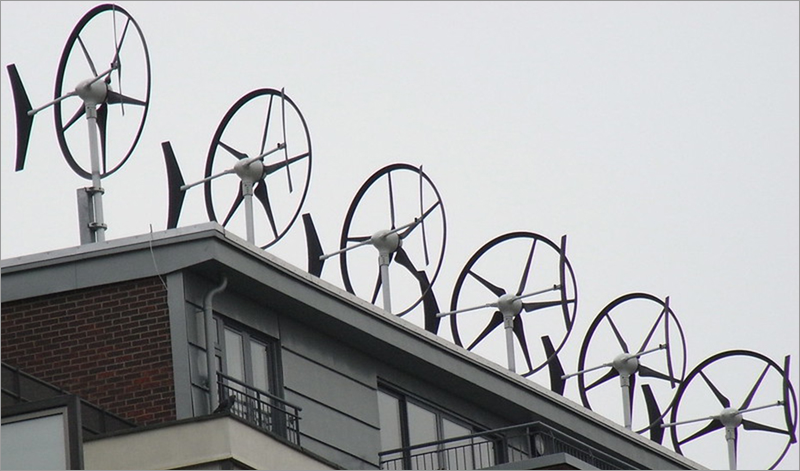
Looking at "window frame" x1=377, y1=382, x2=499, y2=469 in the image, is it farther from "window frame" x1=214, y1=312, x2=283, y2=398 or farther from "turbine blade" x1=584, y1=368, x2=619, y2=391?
"turbine blade" x1=584, y1=368, x2=619, y2=391

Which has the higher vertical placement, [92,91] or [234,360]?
[92,91]

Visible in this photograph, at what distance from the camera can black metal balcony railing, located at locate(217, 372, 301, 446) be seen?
1198 inches

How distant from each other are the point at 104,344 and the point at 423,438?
7757 mm

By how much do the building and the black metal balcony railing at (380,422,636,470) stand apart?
72 millimetres

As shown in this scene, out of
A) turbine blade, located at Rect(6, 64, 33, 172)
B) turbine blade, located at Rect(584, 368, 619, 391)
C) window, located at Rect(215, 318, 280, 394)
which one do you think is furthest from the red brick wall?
turbine blade, located at Rect(584, 368, 619, 391)

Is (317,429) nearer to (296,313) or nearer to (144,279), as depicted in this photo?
(296,313)

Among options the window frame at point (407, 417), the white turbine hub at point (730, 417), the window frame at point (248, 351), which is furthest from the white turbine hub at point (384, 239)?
the white turbine hub at point (730, 417)

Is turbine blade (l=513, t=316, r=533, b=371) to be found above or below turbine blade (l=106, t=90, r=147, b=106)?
below

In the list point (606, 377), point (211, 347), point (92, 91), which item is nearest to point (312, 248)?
point (92, 91)

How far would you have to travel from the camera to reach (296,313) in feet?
108

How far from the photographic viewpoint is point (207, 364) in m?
30.5

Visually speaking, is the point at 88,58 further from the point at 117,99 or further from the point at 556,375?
the point at 556,375

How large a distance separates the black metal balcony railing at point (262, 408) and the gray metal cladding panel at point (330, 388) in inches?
28.2

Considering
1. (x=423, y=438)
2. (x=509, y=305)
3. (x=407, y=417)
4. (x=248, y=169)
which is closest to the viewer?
(x=248, y=169)
